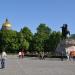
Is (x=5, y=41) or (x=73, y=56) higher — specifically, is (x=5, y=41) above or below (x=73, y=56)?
above

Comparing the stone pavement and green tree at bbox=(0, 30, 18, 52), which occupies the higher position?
green tree at bbox=(0, 30, 18, 52)

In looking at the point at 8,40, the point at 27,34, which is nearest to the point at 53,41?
the point at 8,40

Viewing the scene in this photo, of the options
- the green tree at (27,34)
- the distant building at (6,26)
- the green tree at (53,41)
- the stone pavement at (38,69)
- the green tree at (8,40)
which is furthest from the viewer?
the distant building at (6,26)

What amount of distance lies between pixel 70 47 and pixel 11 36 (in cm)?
6478

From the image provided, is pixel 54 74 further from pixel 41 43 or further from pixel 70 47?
pixel 41 43

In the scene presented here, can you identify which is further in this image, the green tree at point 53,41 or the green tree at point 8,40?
the green tree at point 8,40

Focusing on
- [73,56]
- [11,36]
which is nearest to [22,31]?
[11,36]

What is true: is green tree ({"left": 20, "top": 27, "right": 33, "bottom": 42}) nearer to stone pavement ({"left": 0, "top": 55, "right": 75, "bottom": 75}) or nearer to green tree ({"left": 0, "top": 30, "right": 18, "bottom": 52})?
green tree ({"left": 0, "top": 30, "right": 18, "bottom": 52})

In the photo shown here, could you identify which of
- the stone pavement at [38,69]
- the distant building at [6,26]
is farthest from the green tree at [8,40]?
the stone pavement at [38,69]

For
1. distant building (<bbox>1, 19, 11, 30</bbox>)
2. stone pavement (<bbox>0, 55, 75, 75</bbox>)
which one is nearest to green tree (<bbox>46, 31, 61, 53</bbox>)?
distant building (<bbox>1, 19, 11, 30</bbox>)

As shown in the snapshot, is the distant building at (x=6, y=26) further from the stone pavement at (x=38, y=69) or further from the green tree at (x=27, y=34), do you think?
the stone pavement at (x=38, y=69)

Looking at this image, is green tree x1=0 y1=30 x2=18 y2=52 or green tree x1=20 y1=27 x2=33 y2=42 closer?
green tree x1=0 y1=30 x2=18 y2=52

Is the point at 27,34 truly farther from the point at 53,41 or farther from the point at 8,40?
the point at 53,41

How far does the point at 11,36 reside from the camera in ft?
423
